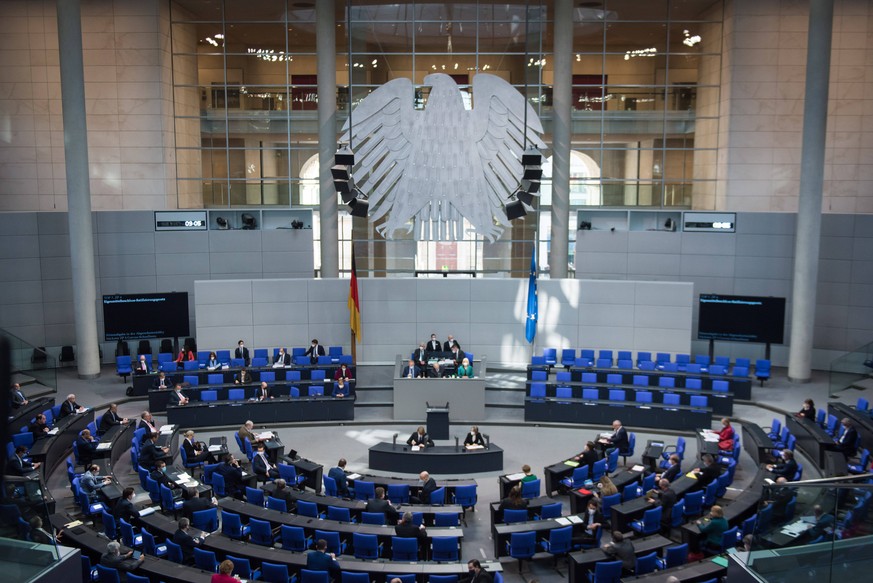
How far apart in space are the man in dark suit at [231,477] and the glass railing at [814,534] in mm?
8132

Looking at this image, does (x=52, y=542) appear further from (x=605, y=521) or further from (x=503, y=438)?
(x=503, y=438)

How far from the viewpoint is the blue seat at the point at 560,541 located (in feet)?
34.8

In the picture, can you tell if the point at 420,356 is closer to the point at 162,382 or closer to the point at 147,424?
the point at 162,382

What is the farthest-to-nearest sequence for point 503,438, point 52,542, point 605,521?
1. point 503,438
2. point 605,521
3. point 52,542

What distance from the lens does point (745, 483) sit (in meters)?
13.9

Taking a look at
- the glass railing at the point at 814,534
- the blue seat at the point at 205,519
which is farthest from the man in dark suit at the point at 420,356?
the glass railing at the point at 814,534

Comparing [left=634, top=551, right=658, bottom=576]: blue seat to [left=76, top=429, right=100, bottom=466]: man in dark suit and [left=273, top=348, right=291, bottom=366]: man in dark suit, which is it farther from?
[left=273, top=348, right=291, bottom=366]: man in dark suit

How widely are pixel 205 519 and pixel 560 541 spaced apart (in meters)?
5.20

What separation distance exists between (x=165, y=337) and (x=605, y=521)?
566 inches

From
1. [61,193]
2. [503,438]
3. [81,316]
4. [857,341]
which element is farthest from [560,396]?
[61,193]

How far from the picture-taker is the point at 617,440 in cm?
1458

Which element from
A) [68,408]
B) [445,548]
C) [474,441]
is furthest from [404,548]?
[68,408]

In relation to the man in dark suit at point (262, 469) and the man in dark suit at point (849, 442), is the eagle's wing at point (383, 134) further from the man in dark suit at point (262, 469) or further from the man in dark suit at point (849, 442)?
the man in dark suit at point (849, 442)

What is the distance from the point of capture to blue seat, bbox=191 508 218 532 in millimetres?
11062
